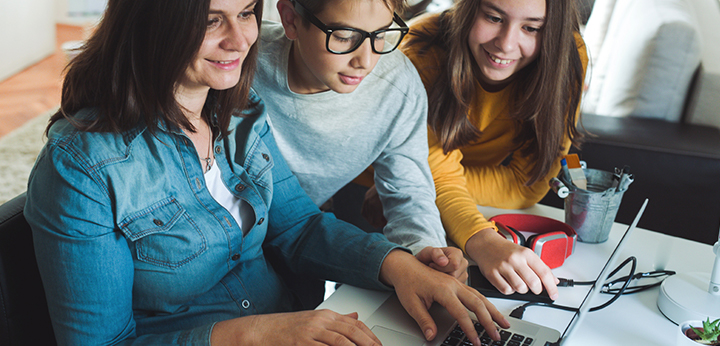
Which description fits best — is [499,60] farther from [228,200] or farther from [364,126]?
[228,200]

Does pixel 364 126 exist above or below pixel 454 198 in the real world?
above

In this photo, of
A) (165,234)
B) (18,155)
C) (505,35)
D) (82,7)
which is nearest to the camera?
(165,234)

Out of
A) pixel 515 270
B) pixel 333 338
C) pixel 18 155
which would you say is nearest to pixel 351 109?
pixel 515 270

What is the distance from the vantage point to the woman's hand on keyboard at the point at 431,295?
0.80 meters

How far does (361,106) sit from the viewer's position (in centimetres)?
123

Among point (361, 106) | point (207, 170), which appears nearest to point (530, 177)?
point (361, 106)

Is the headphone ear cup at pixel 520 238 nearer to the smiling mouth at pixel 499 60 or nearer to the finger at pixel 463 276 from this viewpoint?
the finger at pixel 463 276

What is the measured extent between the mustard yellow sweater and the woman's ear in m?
0.35

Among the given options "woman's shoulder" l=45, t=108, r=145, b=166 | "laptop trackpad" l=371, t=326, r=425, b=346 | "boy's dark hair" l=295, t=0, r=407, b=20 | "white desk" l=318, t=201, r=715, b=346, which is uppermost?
"boy's dark hair" l=295, t=0, r=407, b=20

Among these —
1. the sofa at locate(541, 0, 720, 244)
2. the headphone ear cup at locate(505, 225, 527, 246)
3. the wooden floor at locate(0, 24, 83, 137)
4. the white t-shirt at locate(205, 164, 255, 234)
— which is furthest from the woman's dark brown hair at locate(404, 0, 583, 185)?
the wooden floor at locate(0, 24, 83, 137)

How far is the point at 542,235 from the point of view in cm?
101

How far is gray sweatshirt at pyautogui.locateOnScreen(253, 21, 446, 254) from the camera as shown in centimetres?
119

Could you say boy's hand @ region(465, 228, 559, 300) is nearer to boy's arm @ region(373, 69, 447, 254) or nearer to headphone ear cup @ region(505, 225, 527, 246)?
headphone ear cup @ region(505, 225, 527, 246)

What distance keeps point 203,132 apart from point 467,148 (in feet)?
2.43
